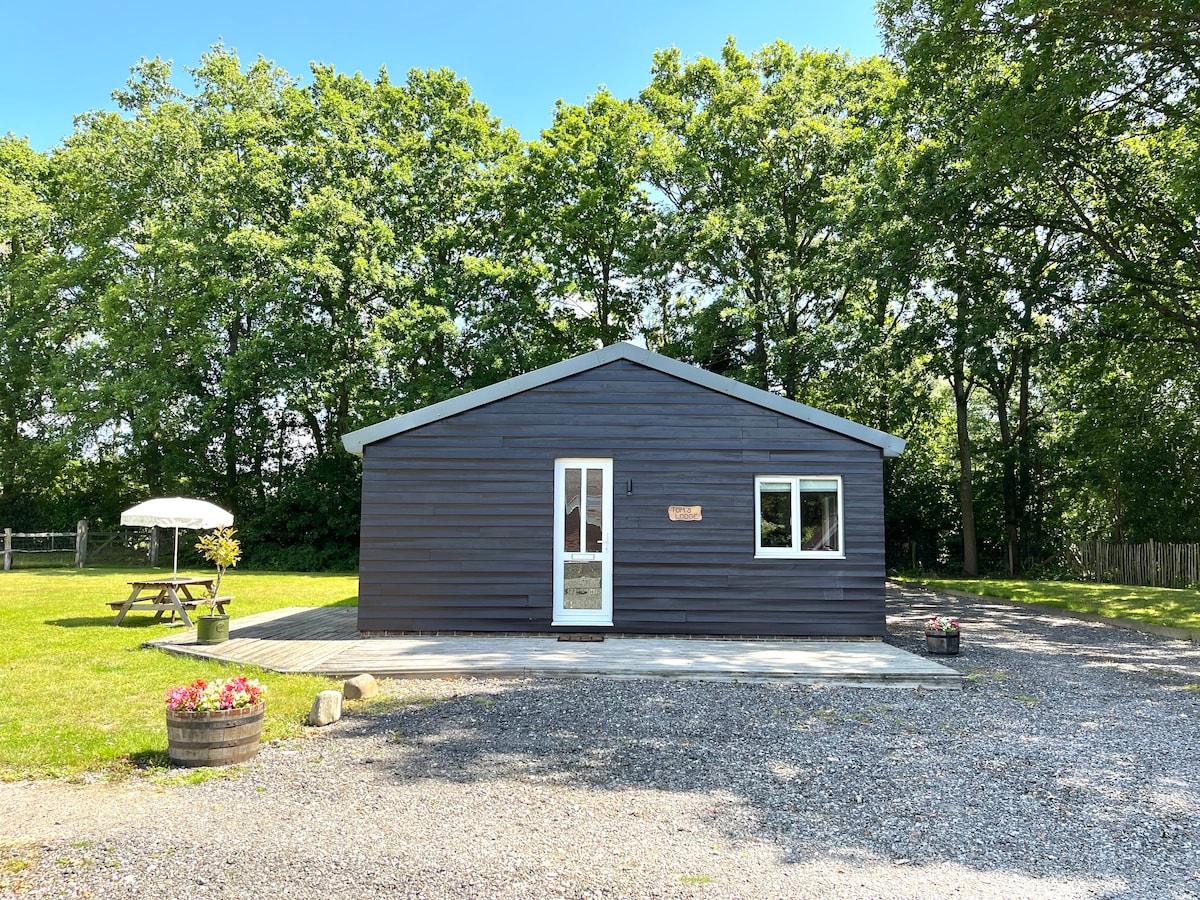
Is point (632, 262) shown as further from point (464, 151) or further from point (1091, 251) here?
point (1091, 251)

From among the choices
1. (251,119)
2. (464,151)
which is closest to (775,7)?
(464,151)

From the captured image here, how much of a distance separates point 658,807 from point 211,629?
6990 mm

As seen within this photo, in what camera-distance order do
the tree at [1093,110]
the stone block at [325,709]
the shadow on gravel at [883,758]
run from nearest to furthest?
the shadow on gravel at [883,758]
the stone block at [325,709]
the tree at [1093,110]

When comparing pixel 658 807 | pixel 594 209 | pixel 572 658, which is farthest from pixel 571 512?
pixel 594 209

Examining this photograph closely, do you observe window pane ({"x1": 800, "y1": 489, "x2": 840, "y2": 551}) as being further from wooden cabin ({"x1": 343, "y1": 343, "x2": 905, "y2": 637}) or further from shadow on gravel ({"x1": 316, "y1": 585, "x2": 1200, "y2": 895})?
shadow on gravel ({"x1": 316, "y1": 585, "x2": 1200, "y2": 895})

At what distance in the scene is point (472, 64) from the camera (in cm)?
2809

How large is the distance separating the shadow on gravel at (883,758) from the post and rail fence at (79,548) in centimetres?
2313

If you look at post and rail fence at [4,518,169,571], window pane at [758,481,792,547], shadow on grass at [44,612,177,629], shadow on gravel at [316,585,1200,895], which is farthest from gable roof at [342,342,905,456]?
post and rail fence at [4,518,169,571]

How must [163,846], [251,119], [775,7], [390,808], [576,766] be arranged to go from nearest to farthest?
1. [163,846]
2. [390,808]
3. [576,766]
4. [775,7]
5. [251,119]

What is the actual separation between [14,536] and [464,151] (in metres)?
18.4

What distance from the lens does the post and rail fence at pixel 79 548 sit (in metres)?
25.3

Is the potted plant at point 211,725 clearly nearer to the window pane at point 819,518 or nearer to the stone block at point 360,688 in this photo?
the stone block at point 360,688

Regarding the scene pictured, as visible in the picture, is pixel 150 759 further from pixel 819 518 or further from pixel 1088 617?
pixel 1088 617

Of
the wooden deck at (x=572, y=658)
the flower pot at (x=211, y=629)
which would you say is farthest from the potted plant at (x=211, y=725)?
the flower pot at (x=211, y=629)
